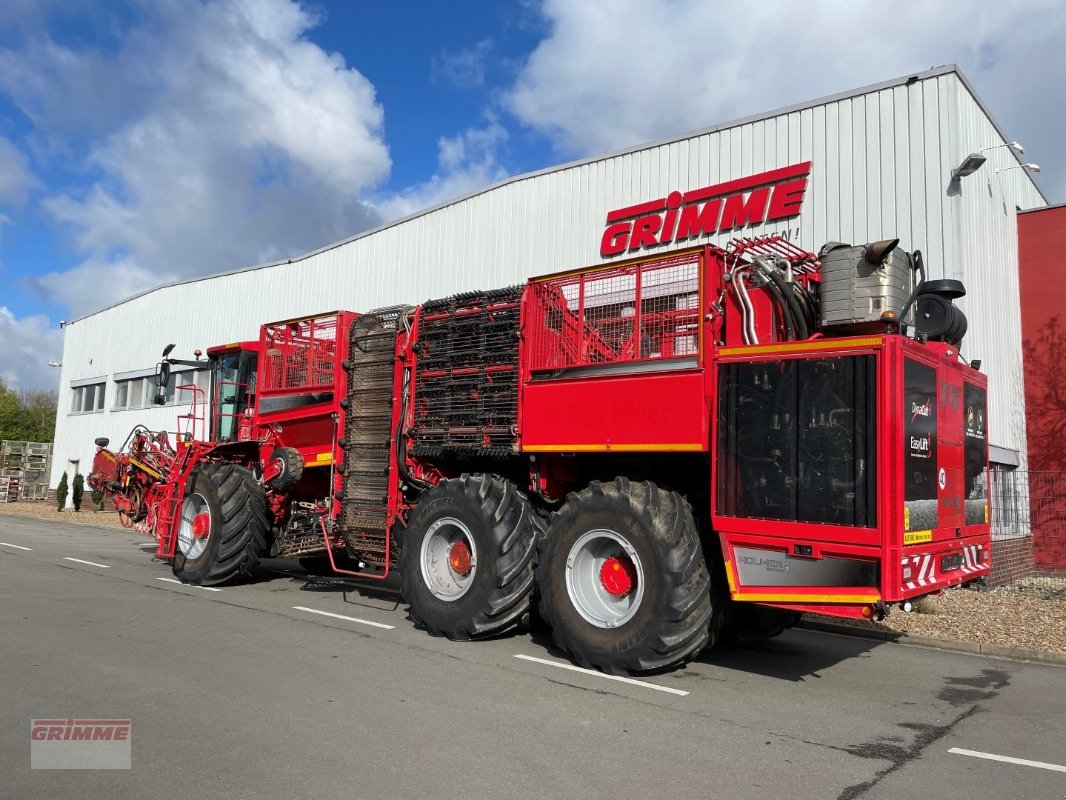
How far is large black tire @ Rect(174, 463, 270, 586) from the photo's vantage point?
9938 mm

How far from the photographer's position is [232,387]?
37.4 feet

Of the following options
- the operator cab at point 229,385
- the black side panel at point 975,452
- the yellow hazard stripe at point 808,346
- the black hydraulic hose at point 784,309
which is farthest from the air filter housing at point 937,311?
the operator cab at point 229,385

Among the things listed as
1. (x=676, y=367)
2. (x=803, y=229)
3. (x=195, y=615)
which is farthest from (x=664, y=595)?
(x=803, y=229)

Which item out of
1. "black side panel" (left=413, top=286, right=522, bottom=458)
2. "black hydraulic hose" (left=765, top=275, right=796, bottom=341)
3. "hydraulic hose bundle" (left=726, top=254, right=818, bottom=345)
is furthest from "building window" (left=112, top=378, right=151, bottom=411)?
"black hydraulic hose" (left=765, top=275, right=796, bottom=341)

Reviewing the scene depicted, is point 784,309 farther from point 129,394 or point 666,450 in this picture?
point 129,394

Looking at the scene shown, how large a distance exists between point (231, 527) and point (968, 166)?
10730 millimetres

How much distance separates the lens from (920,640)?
28.1 feet

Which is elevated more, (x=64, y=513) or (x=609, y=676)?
(x=64, y=513)

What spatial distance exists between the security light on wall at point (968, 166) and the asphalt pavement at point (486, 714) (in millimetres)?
6606

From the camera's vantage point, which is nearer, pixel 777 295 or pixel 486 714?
pixel 486 714

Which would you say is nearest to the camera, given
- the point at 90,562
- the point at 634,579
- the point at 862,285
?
the point at 862,285

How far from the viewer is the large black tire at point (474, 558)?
23.7ft

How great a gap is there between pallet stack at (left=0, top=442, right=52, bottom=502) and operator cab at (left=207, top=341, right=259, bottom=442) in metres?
27.2

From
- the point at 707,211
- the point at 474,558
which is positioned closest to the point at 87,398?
the point at 707,211
